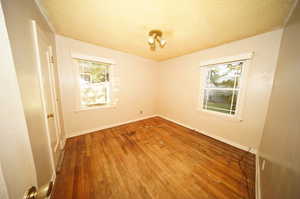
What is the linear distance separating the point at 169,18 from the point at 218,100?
2.12m

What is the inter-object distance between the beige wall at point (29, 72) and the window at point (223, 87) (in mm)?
3056

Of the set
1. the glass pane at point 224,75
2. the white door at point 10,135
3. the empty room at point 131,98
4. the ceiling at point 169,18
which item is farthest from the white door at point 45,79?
the glass pane at point 224,75

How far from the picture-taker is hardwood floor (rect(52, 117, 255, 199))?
4.06 feet

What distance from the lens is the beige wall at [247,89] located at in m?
1.74

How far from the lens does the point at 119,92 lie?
303 centimetres

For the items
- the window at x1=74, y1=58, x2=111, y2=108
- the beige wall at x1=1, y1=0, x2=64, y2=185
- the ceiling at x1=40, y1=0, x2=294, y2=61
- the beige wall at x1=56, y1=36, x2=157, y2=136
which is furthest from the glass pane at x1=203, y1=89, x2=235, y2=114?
the beige wall at x1=1, y1=0, x2=64, y2=185

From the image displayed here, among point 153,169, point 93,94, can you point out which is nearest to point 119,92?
point 93,94

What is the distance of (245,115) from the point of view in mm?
2000

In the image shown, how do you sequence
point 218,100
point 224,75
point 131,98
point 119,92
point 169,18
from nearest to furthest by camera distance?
point 169,18 → point 224,75 → point 218,100 → point 119,92 → point 131,98

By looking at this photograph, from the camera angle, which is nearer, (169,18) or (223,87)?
(169,18)

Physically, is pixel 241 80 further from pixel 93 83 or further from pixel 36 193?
pixel 93 83

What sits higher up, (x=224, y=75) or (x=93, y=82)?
(x=224, y=75)

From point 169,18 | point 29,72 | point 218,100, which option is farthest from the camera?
point 218,100

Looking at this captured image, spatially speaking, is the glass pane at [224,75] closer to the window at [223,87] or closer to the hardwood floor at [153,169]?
the window at [223,87]
